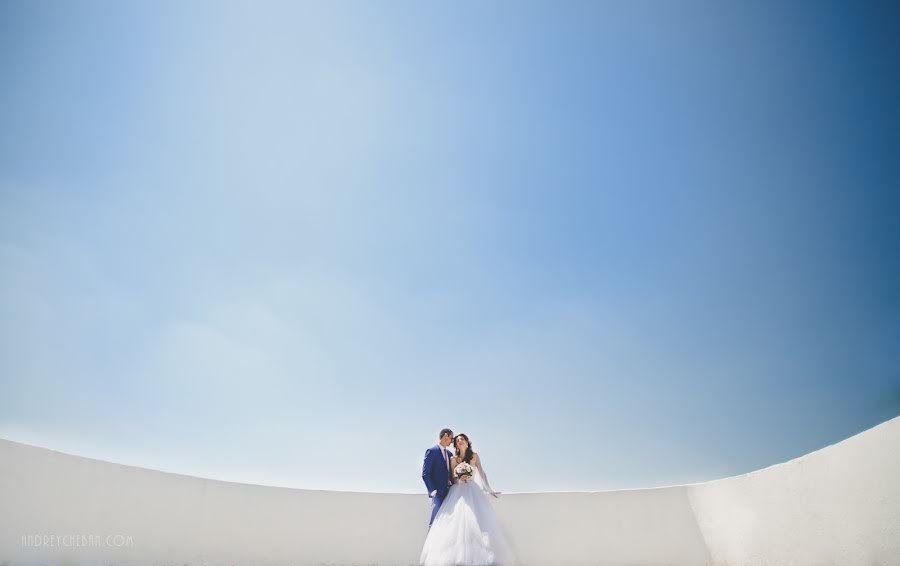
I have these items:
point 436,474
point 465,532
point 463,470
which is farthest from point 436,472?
point 465,532

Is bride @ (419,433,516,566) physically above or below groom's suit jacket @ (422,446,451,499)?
below

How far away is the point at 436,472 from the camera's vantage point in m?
5.30

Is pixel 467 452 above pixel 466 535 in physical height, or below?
above

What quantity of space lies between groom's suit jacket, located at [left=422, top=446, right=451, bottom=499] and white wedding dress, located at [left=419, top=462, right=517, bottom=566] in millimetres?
208

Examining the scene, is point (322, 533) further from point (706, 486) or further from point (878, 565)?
Result: point (878, 565)

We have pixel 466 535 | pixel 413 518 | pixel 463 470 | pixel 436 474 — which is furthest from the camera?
pixel 413 518

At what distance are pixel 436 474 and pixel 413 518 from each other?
1735 mm

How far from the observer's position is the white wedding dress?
4.21m

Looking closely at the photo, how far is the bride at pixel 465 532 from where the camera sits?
4.22 m

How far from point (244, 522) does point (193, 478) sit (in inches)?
33.0

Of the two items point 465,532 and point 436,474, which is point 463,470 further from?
point 465,532

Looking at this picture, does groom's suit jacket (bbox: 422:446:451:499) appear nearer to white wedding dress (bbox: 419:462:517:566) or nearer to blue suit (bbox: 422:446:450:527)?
blue suit (bbox: 422:446:450:527)

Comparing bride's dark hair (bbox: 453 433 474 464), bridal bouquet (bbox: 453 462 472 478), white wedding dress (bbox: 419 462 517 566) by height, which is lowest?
white wedding dress (bbox: 419 462 517 566)

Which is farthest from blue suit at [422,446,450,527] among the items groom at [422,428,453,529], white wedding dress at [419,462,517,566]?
white wedding dress at [419,462,517,566]
